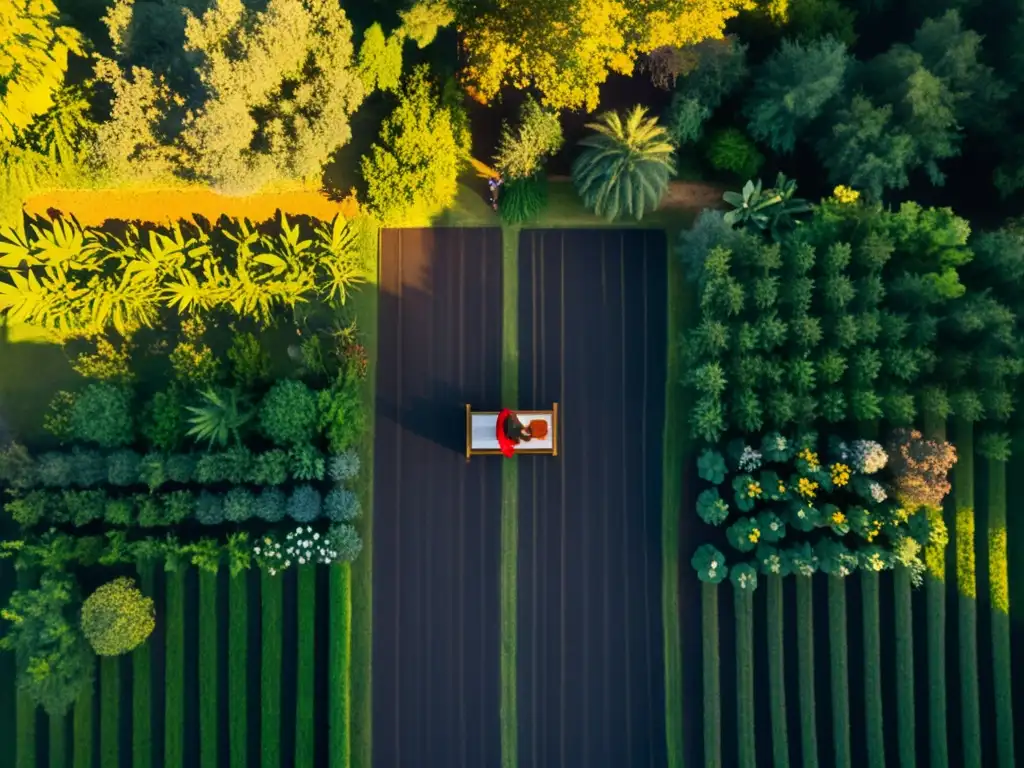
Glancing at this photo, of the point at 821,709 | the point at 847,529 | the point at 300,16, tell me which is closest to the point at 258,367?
the point at 300,16

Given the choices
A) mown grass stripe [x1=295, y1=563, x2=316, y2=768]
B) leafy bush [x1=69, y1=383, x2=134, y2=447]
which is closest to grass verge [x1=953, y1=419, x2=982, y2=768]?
mown grass stripe [x1=295, y1=563, x2=316, y2=768]

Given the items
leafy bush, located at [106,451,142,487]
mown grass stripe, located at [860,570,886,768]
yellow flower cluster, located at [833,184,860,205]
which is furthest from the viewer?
mown grass stripe, located at [860,570,886,768]

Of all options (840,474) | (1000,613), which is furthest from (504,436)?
(1000,613)

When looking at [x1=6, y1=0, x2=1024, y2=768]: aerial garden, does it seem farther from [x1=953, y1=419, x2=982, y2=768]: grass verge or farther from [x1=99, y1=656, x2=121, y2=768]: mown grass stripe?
[x1=99, y1=656, x2=121, y2=768]: mown grass stripe

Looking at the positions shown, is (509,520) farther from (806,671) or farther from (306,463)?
(806,671)

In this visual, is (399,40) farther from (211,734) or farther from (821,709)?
(821,709)

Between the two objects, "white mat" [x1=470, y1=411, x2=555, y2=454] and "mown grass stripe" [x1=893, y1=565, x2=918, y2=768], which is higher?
"white mat" [x1=470, y1=411, x2=555, y2=454]
